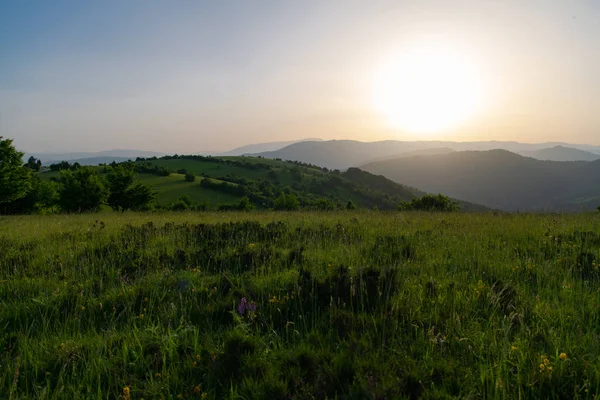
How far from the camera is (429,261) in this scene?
5.21 metres

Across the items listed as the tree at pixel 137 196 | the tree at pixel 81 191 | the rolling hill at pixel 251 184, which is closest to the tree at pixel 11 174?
the tree at pixel 81 191

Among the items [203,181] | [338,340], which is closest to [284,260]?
[338,340]

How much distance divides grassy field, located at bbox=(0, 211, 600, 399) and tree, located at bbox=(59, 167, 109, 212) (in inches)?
1758

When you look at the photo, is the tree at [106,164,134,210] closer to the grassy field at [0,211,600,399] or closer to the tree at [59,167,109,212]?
the tree at [59,167,109,212]

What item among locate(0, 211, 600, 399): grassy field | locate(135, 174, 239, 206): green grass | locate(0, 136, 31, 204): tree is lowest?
locate(135, 174, 239, 206): green grass

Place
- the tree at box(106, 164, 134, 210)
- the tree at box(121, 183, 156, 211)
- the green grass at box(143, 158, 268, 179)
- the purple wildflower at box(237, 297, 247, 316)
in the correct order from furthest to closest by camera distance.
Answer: the green grass at box(143, 158, 268, 179) → the tree at box(121, 183, 156, 211) → the tree at box(106, 164, 134, 210) → the purple wildflower at box(237, 297, 247, 316)

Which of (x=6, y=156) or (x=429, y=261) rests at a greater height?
(x=6, y=156)

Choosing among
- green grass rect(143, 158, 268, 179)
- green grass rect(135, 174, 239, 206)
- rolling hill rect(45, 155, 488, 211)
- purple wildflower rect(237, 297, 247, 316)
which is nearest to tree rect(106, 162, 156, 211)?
rolling hill rect(45, 155, 488, 211)

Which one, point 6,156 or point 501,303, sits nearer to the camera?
point 501,303

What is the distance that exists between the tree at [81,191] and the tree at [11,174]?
455cm

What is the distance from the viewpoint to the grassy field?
2.41 m

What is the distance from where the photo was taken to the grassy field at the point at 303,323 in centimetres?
241

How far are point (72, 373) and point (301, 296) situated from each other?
235 centimetres

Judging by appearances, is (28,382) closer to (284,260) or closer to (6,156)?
(284,260)
